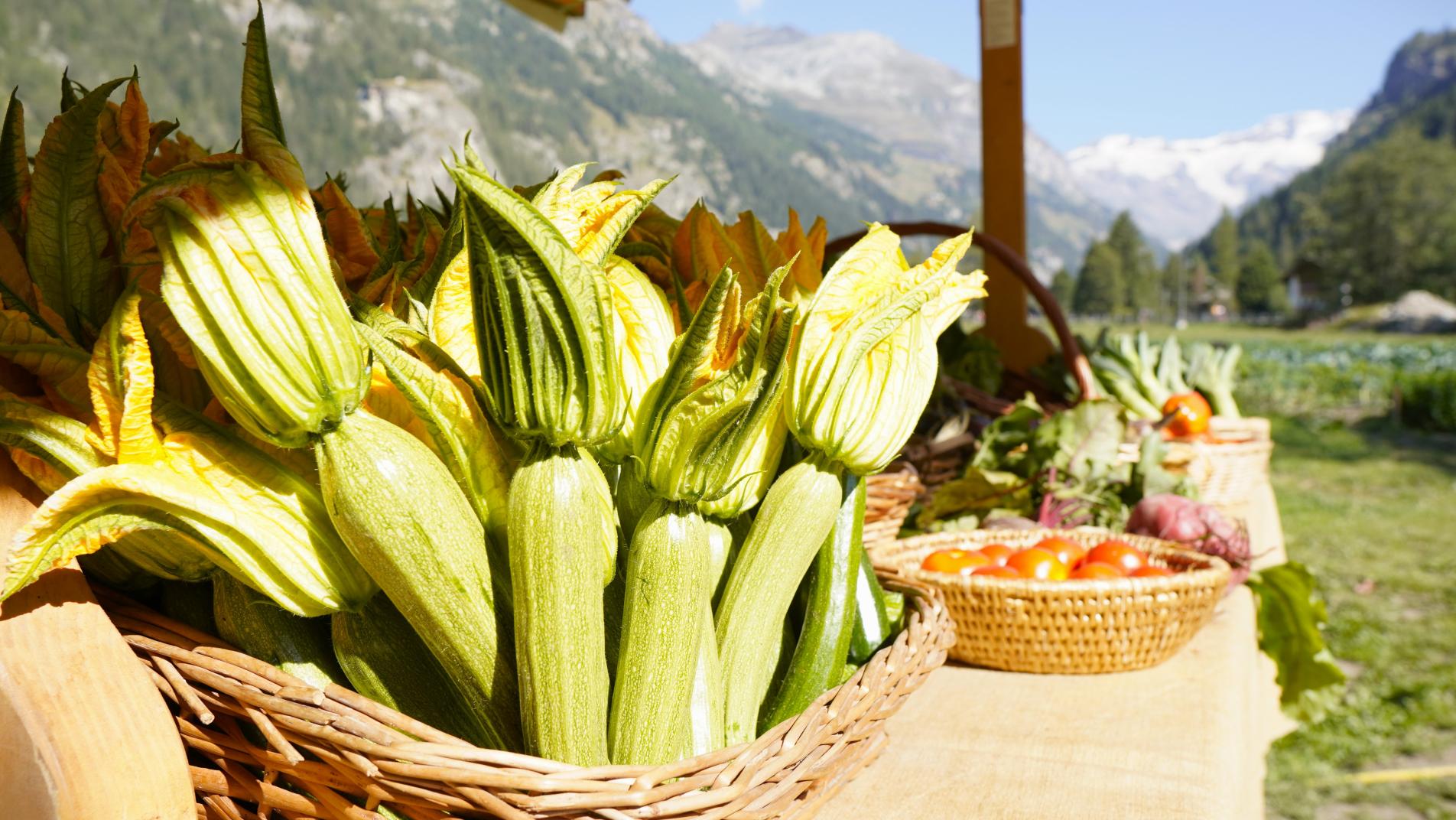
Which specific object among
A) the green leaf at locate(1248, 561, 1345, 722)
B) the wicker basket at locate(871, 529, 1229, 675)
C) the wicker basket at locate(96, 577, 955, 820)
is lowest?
the green leaf at locate(1248, 561, 1345, 722)

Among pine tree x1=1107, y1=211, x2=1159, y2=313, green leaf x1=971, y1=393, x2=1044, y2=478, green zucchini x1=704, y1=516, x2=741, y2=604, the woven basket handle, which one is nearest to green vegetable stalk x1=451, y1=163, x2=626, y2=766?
green zucchini x1=704, y1=516, x2=741, y2=604

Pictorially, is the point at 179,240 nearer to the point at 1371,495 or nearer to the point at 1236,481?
the point at 1236,481

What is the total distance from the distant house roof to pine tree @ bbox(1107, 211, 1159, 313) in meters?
90.7

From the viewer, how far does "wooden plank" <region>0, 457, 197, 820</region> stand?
0.84 m

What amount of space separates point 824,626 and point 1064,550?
3.83ft

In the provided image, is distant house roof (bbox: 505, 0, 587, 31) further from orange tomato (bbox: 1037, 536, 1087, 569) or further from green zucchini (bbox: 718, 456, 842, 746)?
green zucchini (bbox: 718, 456, 842, 746)

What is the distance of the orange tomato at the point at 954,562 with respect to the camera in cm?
194

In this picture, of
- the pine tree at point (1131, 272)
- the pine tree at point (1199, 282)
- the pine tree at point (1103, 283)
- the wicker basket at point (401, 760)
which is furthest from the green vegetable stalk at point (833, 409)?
the pine tree at point (1199, 282)

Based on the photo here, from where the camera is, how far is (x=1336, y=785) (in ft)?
14.4

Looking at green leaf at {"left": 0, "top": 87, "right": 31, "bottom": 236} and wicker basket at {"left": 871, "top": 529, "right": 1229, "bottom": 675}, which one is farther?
wicker basket at {"left": 871, "top": 529, "right": 1229, "bottom": 675}

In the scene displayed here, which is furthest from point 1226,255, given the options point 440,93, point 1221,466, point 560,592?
point 560,592

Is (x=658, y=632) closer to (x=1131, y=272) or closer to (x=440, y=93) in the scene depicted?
(x=440, y=93)

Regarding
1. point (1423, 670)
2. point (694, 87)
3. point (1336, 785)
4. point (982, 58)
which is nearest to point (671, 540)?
point (982, 58)

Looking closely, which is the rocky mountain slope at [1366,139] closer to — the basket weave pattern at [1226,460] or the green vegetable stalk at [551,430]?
the basket weave pattern at [1226,460]
